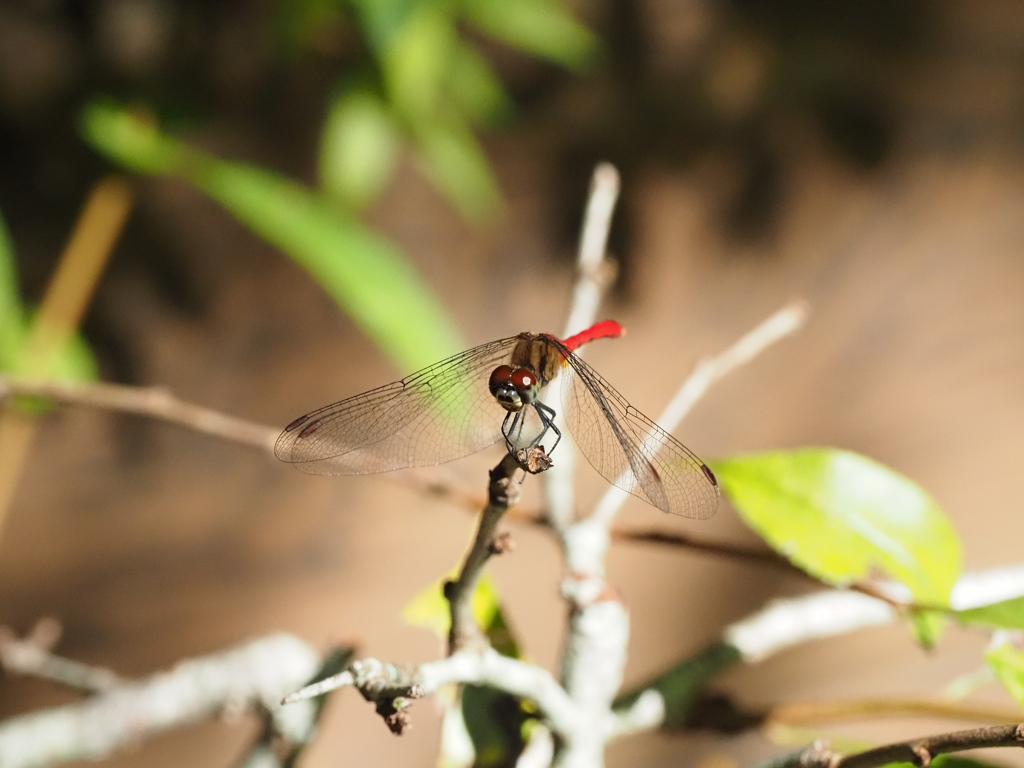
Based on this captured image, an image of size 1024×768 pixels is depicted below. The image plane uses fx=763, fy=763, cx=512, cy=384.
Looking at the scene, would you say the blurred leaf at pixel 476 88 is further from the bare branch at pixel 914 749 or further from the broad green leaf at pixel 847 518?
A: the bare branch at pixel 914 749

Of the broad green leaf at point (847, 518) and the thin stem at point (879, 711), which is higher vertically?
the broad green leaf at point (847, 518)

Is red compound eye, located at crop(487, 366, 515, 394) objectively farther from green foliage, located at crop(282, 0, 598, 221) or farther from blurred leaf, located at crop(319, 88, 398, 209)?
blurred leaf, located at crop(319, 88, 398, 209)

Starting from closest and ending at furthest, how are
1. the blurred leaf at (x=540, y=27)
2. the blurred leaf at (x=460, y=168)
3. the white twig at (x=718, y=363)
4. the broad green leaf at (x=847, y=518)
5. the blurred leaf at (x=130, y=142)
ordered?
the broad green leaf at (x=847, y=518) < the white twig at (x=718, y=363) < the blurred leaf at (x=130, y=142) < the blurred leaf at (x=540, y=27) < the blurred leaf at (x=460, y=168)

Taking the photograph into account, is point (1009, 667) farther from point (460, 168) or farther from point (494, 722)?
point (460, 168)

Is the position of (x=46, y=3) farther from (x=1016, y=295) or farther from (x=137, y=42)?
(x=1016, y=295)

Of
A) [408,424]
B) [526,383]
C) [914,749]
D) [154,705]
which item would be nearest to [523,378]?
[526,383]

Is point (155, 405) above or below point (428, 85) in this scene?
below

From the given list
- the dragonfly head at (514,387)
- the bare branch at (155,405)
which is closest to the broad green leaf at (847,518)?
the dragonfly head at (514,387)
